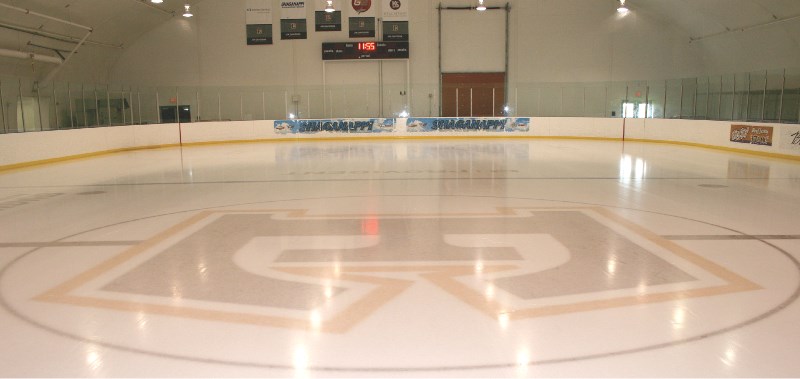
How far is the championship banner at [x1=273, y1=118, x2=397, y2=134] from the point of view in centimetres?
2800

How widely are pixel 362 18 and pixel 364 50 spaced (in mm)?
1584

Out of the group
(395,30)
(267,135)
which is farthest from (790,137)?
(267,135)

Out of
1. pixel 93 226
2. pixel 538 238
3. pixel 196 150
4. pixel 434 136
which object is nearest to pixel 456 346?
pixel 538 238

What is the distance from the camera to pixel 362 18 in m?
→ 29.2

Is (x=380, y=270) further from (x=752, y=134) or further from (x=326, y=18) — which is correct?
(x=326, y=18)

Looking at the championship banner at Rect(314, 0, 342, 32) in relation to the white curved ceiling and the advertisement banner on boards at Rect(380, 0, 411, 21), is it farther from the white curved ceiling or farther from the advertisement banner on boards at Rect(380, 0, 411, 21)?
the white curved ceiling

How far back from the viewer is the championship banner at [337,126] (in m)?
28.0

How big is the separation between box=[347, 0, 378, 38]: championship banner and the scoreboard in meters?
0.59

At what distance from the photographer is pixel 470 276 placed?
230 inches

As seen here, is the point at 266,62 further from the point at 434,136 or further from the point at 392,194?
the point at 392,194

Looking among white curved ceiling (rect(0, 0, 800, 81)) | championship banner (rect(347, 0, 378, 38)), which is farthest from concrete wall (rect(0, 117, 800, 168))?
championship banner (rect(347, 0, 378, 38))

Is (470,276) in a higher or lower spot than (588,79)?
lower

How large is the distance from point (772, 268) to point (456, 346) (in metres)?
3.86

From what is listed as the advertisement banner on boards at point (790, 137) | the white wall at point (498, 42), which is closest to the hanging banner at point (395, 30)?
the white wall at point (498, 42)
